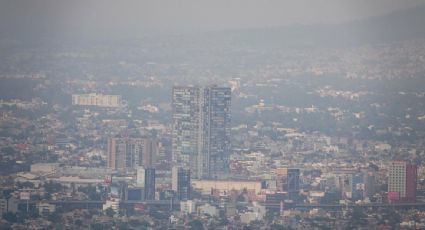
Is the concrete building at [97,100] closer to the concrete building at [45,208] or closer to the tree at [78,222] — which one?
the concrete building at [45,208]

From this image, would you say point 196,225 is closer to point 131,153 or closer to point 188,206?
point 188,206

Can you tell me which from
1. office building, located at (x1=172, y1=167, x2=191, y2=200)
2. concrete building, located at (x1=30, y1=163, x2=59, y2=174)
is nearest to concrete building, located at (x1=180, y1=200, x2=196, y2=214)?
office building, located at (x1=172, y1=167, x2=191, y2=200)

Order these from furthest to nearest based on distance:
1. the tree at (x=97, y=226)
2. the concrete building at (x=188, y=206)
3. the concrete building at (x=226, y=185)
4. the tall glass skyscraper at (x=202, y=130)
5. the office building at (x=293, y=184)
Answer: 1. the tall glass skyscraper at (x=202, y=130)
2. the concrete building at (x=226, y=185)
3. the office building at (x=293, y=184)
4. the concrete building at (x=188, y=206)
5. the tree at (x=97, y=226)

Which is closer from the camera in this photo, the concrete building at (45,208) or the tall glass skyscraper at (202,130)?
the concrete building at (45,208)

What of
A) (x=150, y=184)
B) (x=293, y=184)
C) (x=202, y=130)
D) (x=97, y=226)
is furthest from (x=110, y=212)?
(x=202, y=130)

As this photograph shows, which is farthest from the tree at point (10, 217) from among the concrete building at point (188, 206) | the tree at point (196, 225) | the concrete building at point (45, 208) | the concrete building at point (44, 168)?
the concrete building at point (44, 168)

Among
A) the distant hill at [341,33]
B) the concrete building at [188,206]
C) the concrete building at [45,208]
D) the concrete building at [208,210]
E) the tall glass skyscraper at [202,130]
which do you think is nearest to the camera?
the concrete building at [45,208]
